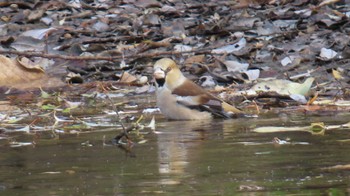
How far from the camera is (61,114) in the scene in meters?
9.25

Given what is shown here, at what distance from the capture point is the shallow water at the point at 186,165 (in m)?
5.13

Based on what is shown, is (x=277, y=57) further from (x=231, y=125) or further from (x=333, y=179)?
(x=333, y=179)

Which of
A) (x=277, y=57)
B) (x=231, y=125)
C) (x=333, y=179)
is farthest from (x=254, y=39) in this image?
(x=333, y=179)

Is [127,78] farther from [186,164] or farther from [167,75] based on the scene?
[186,164]

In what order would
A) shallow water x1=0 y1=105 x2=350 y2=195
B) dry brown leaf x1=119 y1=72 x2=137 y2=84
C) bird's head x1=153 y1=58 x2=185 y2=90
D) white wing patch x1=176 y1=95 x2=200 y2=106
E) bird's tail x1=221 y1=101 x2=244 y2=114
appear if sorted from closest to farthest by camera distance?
shallow water x1=0 y1=105 x2=350 y2=195 → bird's tail x1=221 y1=101 x2=244 y2=114 → white wing patch x1=176 y1=95 x2=200 y2=106 → bird's head x1=153 y1=58 x2=185 y2=90 → dry brown leaf x1=119 y1=72 x2=137 y2=84

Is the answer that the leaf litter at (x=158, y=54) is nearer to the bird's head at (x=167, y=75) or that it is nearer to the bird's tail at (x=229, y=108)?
the bird's tail at (x=229, y=108)

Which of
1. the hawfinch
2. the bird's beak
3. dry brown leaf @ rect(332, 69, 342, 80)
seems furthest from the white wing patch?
dry brown leaf @ rect(332, 69, 342, 80)

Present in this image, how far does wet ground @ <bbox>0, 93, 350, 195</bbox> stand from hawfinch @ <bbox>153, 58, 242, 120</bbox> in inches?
34.7

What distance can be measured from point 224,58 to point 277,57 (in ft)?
1.89

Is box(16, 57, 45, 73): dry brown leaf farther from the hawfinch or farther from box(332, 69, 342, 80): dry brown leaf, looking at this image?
box(332, 69, 342, 80): dry brown leaf

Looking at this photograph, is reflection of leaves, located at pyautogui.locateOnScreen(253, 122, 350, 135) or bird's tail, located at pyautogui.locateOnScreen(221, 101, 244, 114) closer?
reflection of leaves, located at pyautogui.locateOnScreen(253, 122, 350, 135)

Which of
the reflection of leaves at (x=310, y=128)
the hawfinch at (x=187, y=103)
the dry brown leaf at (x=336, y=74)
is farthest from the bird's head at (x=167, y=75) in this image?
the dry brown leaf at (x=336, y=74)

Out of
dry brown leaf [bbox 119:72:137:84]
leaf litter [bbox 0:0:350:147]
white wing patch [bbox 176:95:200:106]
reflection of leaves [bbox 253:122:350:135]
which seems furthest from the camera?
dry brown leaf [bbox 119:72:137:84]

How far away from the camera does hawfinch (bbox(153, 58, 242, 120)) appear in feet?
28.9
